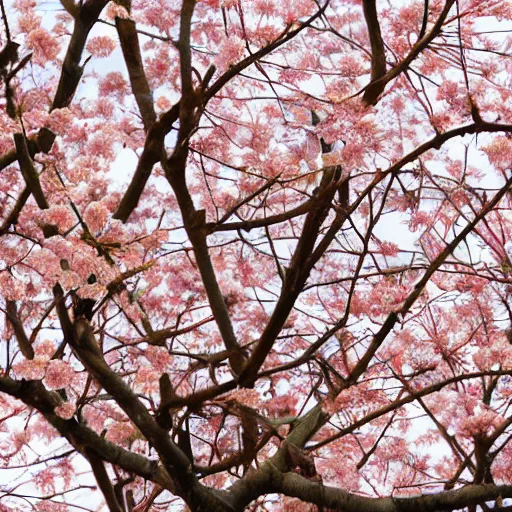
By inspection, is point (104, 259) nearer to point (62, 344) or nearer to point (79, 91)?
point (62, 344)

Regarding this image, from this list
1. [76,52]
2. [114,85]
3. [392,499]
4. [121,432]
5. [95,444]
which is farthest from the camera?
[114,85]

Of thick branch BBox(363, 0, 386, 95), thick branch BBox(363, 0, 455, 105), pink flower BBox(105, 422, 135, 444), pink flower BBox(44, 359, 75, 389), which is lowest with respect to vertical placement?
pink flower BBox(44, 359, 75, 389)

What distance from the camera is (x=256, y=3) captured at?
3.96 m

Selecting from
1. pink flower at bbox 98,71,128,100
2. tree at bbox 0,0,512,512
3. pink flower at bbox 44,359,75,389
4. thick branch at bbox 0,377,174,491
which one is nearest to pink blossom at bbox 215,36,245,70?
tree at bbox 0,0,512,512

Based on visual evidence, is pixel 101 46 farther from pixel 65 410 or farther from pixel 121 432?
pixel 65 410

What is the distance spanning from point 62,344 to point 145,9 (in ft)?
7.40

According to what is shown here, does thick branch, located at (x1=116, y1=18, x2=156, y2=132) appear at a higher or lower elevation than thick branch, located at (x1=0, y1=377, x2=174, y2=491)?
higher

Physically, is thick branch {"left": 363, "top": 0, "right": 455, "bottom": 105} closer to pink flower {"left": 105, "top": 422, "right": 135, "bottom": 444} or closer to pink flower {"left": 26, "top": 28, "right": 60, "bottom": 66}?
pink flower {"left": 26, "top": 28, "right": 60, "bottom": 66}

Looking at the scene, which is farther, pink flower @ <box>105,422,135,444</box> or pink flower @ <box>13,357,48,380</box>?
pink flower @ <box>105,422,135,444</box>

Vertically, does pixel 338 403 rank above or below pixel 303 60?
below

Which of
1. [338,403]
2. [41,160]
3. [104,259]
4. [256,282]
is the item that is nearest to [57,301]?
[104,259]

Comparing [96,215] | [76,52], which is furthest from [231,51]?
[96,215]

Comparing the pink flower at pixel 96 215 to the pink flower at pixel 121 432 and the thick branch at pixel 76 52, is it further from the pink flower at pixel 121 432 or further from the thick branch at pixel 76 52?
the pink flower at pixel 121 432

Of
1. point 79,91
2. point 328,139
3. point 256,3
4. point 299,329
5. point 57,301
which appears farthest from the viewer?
point 299,329
